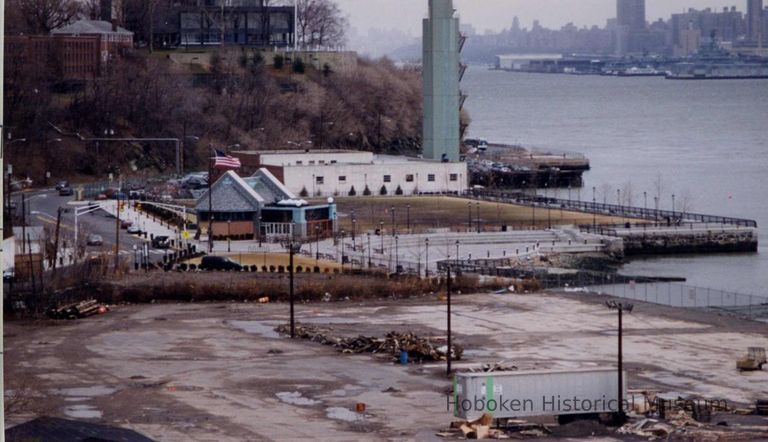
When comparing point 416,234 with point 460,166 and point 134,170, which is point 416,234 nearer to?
point 460,166

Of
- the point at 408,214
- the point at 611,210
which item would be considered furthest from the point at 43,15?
the point at 611,210

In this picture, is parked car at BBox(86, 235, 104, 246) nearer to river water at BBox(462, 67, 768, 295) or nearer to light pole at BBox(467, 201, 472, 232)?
light pole at BBox(467, 201, 472, 232)

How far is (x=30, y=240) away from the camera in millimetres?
32094

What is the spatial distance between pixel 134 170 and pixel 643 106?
301 ft

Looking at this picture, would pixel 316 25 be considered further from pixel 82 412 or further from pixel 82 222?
pixel 82 412

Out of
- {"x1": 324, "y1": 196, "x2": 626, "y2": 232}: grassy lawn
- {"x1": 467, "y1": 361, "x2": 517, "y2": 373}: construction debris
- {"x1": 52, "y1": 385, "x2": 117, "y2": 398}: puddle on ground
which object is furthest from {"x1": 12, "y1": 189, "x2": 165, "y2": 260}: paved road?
{"x1": 467, "y1": 361, "x2": 517, "y2": 373}: construction debris

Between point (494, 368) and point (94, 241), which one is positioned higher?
point (94, 241)

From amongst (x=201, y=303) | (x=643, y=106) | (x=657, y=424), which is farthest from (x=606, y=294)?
(x=643, y=106)

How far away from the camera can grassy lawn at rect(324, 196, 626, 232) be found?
40.7 metres

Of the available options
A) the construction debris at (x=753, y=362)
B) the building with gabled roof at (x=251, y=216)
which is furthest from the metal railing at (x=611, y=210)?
the construction debris at (x=753, y=362)

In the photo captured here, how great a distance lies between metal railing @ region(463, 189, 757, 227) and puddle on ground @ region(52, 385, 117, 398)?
80.4 feet

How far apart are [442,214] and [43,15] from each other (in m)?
34.4

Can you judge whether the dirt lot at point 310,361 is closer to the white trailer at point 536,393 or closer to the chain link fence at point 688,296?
the white trailer at point 536,393

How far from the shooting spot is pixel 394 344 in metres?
22.3
